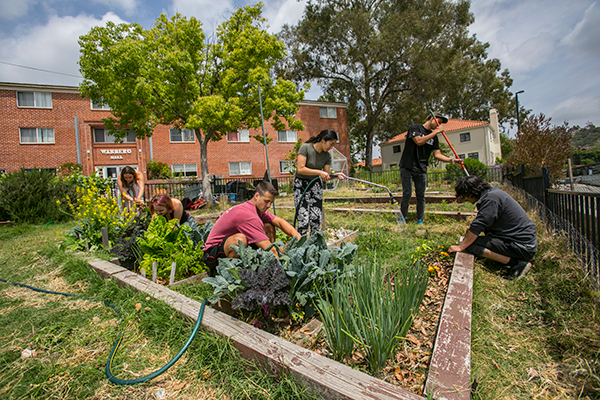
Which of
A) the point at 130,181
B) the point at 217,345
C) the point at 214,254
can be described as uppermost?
the point at 130,181

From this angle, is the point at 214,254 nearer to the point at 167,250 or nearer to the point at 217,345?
the point at 167,250

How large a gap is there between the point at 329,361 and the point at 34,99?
27.3 meters

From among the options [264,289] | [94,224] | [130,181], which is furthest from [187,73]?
[264,289]

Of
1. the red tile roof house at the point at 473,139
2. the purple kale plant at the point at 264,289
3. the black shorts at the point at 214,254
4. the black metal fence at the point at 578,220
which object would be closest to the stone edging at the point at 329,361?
the purple kale plant at the point at 264,289

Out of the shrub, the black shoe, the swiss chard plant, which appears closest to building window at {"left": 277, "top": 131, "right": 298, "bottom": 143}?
the shrub

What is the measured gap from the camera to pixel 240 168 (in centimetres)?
2402

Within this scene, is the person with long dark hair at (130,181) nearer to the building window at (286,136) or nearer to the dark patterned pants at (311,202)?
the dark patterned pants at (311,202)

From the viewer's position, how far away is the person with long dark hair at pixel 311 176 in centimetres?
371

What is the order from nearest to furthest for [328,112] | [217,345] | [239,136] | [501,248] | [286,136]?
[217,345] → [501,248] → [239,136] → [286,136] → [328,112]

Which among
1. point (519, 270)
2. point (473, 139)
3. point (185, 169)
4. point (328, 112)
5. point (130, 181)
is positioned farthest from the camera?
point (473, 139)

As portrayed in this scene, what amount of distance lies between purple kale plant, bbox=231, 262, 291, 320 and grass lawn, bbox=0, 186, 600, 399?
0.87 ft

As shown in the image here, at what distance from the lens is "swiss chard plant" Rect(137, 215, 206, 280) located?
283 cm

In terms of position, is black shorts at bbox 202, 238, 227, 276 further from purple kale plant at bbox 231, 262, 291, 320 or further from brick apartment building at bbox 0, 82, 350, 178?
brick apartment building at bbox 0, 82, 350, 178

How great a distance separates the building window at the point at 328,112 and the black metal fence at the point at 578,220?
2380 cm
